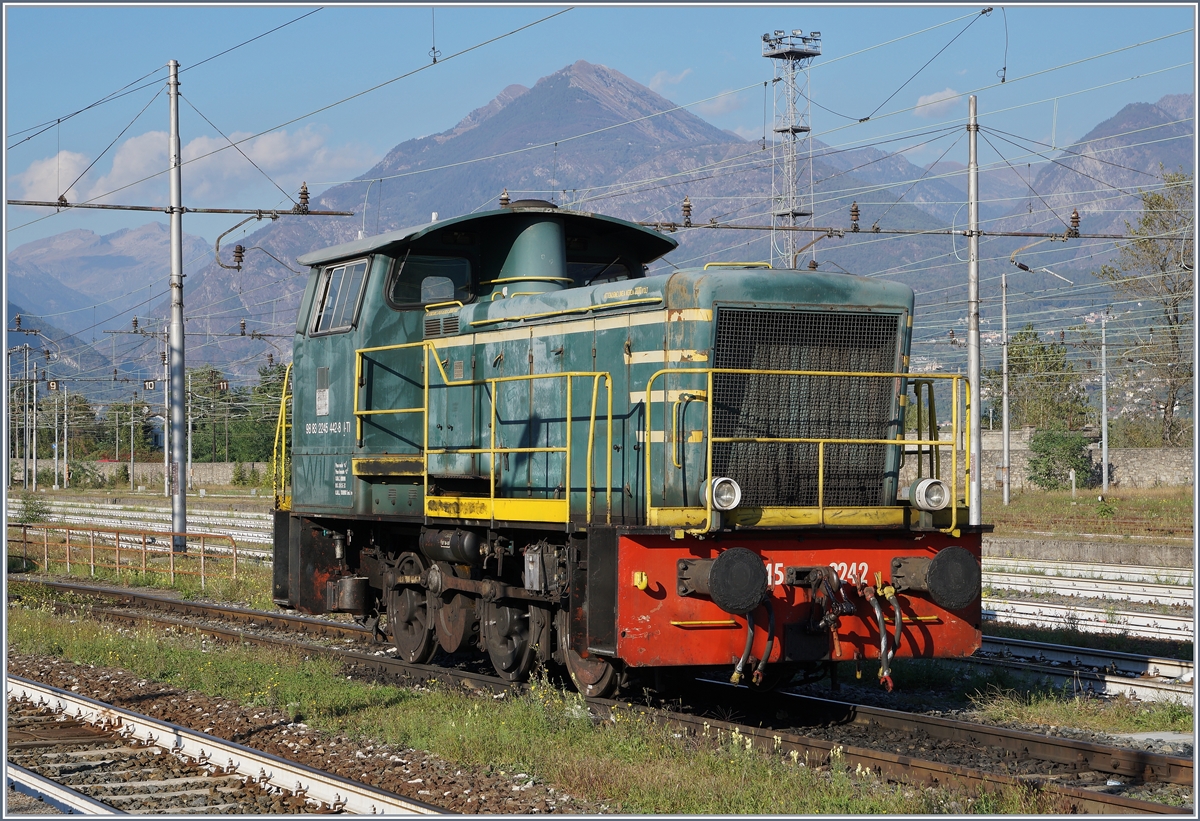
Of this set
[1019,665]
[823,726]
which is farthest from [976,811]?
[1019,665]

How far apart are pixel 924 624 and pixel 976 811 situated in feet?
8.08

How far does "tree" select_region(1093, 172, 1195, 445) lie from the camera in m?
50.7

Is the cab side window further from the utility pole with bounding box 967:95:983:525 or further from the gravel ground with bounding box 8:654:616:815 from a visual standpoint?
the utility pole with bounding box 967:95:983:525

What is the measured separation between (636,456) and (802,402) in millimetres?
1230

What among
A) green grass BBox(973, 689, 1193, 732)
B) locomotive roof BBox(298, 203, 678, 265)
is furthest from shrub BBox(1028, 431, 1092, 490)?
green grass BBox(973, 689, 1193, 732)

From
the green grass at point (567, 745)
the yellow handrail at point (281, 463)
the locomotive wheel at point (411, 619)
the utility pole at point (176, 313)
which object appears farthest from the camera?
the utility pole at point (176, 313)

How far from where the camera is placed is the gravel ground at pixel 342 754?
21.1ft

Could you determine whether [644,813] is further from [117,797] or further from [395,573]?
[395,573]

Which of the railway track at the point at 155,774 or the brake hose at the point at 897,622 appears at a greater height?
the brake hose at the point at 897,622

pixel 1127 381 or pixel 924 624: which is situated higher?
pixel 1127 381

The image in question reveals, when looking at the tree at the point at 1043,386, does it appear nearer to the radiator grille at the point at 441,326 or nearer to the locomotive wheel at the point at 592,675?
the radiator grille at the point at 441,326

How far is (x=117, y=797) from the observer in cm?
662

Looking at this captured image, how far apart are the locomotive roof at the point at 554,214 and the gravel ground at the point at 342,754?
391cm

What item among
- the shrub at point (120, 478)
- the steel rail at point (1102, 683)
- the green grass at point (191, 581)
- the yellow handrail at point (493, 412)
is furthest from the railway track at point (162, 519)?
the shrub at point (120, 478)
